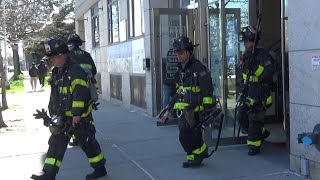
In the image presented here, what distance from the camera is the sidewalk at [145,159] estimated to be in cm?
589

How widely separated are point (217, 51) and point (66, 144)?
3.19 metres

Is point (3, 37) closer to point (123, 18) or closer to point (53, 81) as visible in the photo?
point (123, 18)

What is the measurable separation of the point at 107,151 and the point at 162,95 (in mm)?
3037

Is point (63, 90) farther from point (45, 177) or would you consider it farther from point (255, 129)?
point (255, 129)

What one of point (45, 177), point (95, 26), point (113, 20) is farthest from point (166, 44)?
point (95, 26)

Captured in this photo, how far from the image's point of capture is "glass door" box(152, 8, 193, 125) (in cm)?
963

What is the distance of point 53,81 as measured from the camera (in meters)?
5.75

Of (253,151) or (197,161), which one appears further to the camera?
(253,151)

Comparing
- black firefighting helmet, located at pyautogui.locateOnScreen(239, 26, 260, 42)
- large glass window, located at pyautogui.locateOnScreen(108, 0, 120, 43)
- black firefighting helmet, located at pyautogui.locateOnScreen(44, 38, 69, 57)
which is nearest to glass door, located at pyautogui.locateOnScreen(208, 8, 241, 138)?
black firefighting helmet, located at pyautogui.locateOnScreen(239, 26, 260, 42)

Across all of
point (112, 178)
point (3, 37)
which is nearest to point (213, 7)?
point (112, 178)

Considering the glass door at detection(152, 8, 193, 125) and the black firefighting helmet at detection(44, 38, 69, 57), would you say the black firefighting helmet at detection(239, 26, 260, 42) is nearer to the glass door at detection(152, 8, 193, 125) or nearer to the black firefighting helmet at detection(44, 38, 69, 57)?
the black firefighting helmet at detection(44, 38, 69, 57)

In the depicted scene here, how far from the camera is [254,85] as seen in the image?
21.3 feet

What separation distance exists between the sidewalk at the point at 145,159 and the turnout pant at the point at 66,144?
41 centimetres

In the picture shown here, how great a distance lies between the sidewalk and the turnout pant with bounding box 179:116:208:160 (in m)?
0.19
